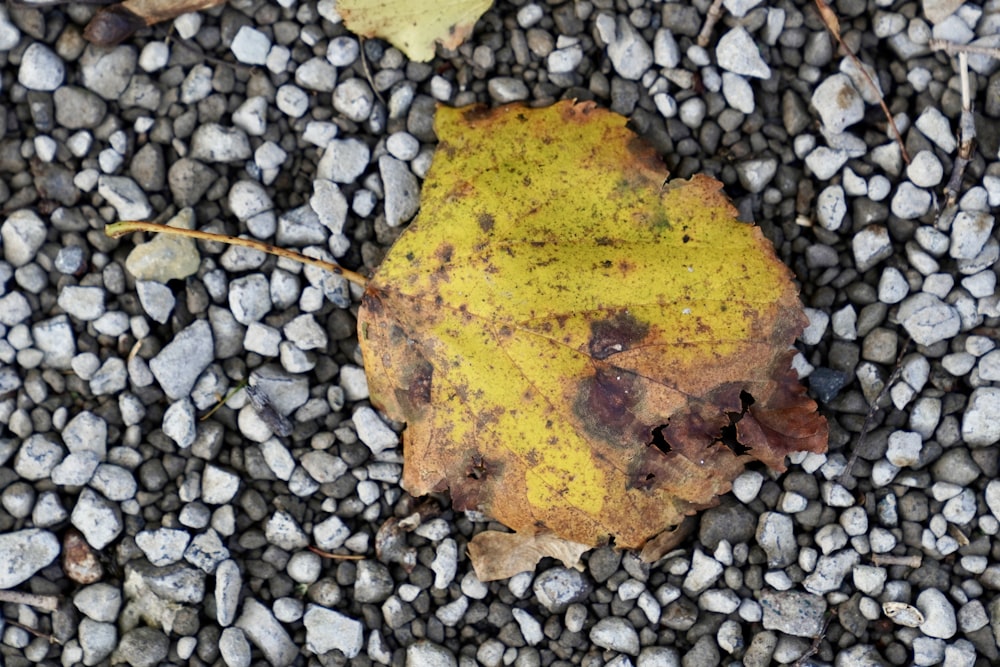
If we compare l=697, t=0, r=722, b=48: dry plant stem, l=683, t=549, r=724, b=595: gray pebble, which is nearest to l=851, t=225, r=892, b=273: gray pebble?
l=697, t=0, r=722, b=48: dry plant stem

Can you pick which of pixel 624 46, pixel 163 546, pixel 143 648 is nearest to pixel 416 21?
pixel 624 46

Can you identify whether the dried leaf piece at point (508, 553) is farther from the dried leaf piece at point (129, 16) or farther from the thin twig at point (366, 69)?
the dried leaf piece at point (129, 16)

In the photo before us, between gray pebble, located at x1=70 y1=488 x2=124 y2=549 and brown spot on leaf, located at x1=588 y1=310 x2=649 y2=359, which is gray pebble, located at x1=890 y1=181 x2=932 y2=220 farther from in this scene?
gray pebble, located at x1=70 y1=488 x2=124 y2=549

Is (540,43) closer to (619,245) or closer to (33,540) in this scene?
(619,245)

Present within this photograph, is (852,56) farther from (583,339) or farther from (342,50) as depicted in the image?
(342,50)

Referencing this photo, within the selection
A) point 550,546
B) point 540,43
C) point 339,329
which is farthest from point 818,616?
point 540,43

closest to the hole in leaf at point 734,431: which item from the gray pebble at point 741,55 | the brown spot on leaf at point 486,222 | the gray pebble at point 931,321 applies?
the gray pebble at point 931,321
